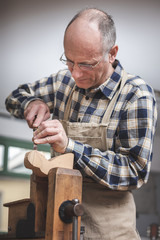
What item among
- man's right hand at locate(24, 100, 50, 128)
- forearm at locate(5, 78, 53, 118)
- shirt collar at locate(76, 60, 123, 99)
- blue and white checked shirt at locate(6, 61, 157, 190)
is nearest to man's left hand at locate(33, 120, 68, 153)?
blue and white checked shirt at locate(6, 61, 157, 190)

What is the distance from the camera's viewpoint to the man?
1.37 meters

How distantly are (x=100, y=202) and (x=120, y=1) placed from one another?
2.74 meters

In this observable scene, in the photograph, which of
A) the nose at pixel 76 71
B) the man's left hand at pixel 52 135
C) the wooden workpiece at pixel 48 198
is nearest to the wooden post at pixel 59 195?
the wooden workpiece at pixel 48 198

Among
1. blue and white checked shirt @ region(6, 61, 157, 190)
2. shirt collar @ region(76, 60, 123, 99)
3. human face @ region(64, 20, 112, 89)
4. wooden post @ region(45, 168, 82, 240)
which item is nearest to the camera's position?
wooden post @ region(45, 168, 82, 240)

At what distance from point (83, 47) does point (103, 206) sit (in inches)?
27.2

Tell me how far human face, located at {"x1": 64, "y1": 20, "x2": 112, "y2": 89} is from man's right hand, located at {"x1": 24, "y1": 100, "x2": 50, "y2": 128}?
21cm

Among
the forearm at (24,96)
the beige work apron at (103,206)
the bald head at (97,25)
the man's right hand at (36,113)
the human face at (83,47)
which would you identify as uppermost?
the bald head at (97,25)

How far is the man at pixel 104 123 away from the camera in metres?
1.37

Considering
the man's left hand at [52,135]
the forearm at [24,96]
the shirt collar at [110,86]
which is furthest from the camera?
the forearm at [24,96]

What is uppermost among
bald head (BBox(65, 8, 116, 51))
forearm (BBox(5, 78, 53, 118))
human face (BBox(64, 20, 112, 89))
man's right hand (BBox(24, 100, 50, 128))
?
bald head (BBox(65, 8, 116, 51))

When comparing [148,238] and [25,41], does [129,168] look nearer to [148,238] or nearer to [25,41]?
[25,41]

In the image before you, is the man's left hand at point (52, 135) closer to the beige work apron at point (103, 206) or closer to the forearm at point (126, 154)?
the forearm at point (126, 154)

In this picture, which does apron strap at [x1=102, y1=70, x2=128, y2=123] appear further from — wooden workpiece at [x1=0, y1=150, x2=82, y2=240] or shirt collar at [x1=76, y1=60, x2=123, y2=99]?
wooden workpiece at [x1=0, y1=150, x2=82, y2=240]

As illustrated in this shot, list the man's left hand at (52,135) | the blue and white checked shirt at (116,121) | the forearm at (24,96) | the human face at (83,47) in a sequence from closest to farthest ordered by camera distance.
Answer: the man's left hand at (52,135) < the blue and white checked shirt at (116,121) < the human face at (83,47) < the forearm at (24,96)
